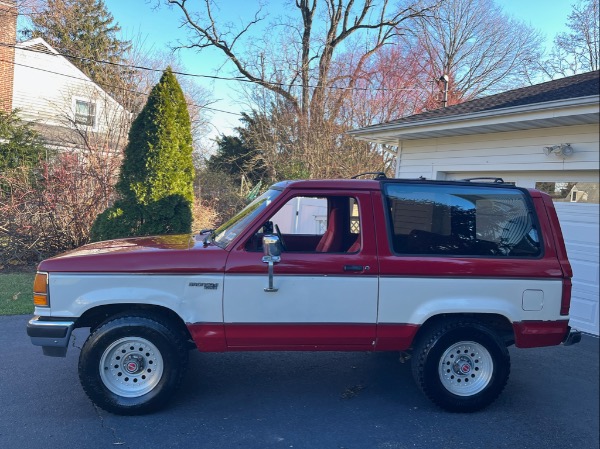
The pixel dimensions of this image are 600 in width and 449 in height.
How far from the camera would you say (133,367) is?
378 centimetres

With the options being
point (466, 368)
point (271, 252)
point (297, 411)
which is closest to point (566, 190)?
point (466, 368)

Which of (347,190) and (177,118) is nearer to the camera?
(347,190)

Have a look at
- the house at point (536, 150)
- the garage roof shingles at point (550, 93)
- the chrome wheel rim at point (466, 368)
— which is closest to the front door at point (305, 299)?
the chrome wheel rim at point (466, 368)

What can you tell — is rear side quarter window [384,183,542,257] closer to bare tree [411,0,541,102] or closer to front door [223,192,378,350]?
front door [223,192,378,350]

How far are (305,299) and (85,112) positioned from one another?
56.3 feet

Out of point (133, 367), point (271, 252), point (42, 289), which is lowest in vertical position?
point (133, 367)

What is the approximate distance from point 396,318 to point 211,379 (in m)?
1.96

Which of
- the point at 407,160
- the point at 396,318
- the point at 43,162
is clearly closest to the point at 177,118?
the point at 43,162

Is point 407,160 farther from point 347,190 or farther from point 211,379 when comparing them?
point 211,379

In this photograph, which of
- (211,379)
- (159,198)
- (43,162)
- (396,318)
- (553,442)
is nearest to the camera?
(553,442)

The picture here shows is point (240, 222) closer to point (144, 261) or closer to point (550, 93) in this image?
point (144, 261)

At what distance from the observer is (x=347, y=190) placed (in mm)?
4051

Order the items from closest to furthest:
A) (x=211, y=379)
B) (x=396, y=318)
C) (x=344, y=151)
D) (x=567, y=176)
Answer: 1. (x=396, y=318)
2. (x=211, y=379)
3. (x=567, y=176)
4. (x=344, y=151)

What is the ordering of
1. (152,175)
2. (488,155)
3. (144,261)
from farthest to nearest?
(152,175), (488,155), (144,261)
